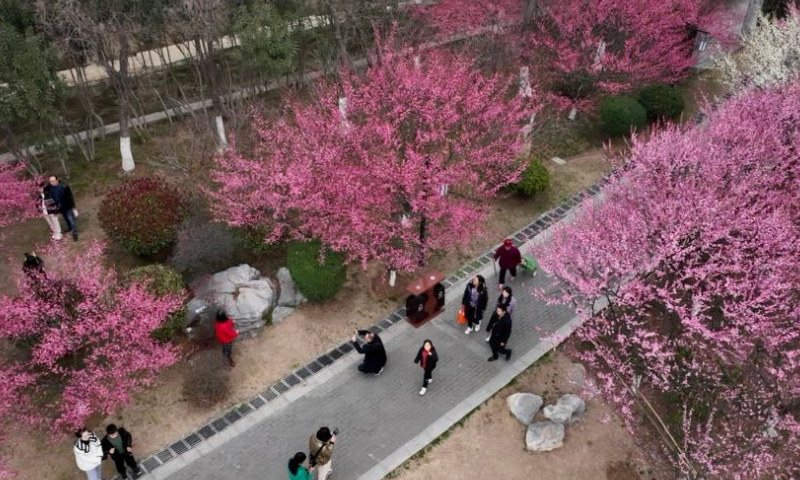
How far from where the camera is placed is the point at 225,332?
44.7 ft

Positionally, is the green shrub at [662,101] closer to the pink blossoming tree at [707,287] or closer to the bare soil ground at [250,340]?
the bare soil ground at [250,340]

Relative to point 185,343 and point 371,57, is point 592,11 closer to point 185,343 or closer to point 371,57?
point 371,57

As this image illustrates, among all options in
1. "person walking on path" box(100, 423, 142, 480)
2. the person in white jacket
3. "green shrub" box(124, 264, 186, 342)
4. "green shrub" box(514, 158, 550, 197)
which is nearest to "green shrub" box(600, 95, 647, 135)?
"green shrub" box(514, 158, 550, 197)

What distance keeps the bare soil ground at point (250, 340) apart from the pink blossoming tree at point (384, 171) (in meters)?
1.11

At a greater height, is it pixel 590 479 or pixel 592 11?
pixel 592 11

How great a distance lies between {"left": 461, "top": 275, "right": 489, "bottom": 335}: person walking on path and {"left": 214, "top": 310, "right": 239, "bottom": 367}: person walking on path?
536cm

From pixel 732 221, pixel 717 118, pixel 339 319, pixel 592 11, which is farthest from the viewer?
pixel 592 11

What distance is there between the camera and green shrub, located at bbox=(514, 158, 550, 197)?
19.4 meters

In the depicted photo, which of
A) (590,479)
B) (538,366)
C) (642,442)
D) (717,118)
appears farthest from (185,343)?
(717,118)

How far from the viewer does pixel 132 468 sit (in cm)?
1211

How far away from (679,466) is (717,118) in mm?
11289

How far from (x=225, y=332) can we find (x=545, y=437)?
23.5 ft

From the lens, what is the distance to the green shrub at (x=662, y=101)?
77.4 feet

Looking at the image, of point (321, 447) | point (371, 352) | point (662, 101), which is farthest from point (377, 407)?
point (662, 101)
